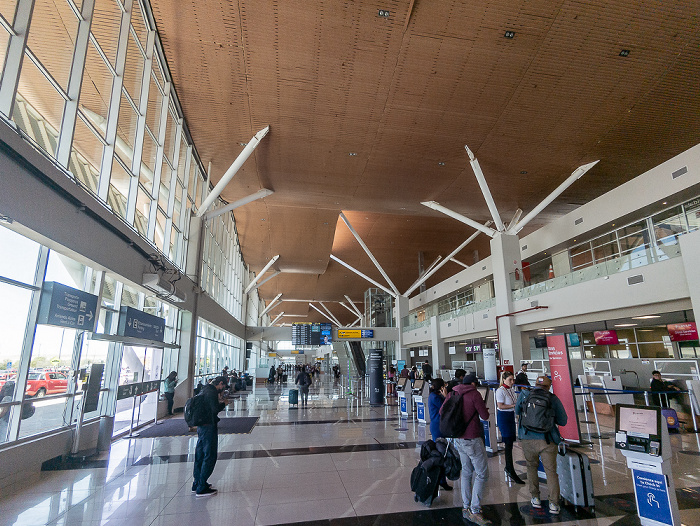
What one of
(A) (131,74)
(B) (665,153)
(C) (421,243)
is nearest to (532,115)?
(B) (665,153)

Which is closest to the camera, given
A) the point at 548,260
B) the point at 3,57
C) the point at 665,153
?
the point at 3,57

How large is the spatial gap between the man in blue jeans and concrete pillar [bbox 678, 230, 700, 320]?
11.4m

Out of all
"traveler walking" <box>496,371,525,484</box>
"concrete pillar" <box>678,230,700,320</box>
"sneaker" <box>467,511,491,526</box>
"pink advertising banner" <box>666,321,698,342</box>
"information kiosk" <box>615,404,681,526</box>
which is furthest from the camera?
"pink advertising banner" <box>666,321,698,342</box>

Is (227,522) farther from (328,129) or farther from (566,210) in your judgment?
(566,210)

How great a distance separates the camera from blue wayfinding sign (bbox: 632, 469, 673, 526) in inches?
159

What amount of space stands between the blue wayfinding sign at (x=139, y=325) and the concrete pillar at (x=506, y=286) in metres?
14.2

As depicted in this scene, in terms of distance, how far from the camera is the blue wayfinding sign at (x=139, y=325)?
9469 millimetres

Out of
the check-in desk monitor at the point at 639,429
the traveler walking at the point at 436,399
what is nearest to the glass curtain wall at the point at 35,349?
the traveler walking at the point at 436,399

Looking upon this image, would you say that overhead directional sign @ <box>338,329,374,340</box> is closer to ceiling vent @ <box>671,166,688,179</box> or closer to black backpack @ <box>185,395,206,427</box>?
ceiling vent @ <box>671,166,688,179</box>

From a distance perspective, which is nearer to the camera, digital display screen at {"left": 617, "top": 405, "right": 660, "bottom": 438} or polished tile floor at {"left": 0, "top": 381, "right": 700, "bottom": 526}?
digital display screen at {"left": 617, "top": 405, "right": 660, "bottom": 438}

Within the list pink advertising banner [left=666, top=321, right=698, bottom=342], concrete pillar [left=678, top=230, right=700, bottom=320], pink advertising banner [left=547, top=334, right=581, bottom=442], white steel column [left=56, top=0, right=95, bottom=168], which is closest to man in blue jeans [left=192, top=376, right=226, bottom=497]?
white steel column [left=56, top=0, right=95, bottom=168]

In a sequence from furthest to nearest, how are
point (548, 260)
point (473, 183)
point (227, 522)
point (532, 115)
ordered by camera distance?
point (548, 260)
point (473, 183)
point (532, 115)
point (227, 522)

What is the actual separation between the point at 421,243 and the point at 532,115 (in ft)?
63.3

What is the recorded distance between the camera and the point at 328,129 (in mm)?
13734
